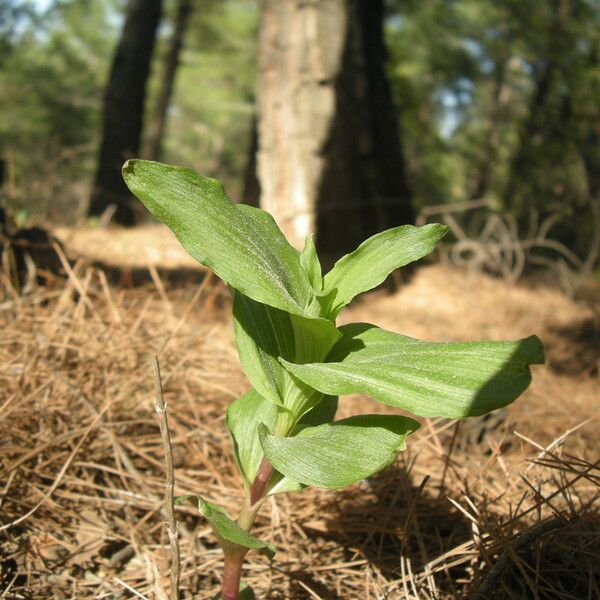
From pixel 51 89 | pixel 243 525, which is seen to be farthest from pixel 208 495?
pixel 51 89

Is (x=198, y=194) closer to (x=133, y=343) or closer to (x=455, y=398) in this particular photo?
(x=455, y=398)

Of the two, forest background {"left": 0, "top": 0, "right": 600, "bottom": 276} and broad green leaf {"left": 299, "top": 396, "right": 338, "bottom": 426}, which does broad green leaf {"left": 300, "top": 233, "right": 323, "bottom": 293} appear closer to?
broad green leaf {"left": 299, "top": 396, "right": 338, "bottom": 426}

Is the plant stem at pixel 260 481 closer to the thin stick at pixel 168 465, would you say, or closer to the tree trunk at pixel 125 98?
the thin stick at pixel 168 465

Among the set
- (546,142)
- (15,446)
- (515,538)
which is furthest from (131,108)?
(515,538)

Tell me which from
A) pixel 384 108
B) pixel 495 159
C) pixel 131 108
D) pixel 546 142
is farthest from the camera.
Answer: pixel 495 159

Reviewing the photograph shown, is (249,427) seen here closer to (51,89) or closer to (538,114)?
(538,114)

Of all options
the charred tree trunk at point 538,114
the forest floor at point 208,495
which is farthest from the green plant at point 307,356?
the charred tree trunk at point 538,114
